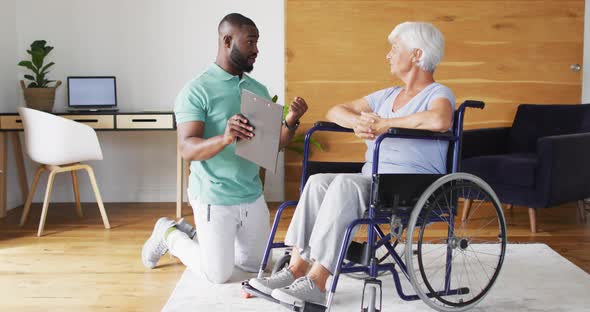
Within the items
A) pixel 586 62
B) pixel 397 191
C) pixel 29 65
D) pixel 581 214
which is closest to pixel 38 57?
pixel 29 65

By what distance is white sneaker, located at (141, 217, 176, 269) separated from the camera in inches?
120

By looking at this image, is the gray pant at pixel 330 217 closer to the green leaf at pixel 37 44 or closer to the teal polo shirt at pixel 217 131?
the teal polo shirt at pixel 217 131

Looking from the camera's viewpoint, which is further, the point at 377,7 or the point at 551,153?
the point at 377,7

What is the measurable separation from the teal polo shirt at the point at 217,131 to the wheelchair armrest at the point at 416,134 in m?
0.78

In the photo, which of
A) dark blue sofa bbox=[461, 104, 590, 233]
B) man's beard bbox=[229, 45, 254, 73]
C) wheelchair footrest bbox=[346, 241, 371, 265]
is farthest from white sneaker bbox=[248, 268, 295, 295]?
dark blue sofa bbox=[461, 104, 590, 233]

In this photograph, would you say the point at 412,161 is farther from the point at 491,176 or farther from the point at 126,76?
the point at 126,76

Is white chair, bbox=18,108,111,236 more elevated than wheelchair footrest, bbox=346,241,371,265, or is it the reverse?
white chair, bbox=18,108,111,236

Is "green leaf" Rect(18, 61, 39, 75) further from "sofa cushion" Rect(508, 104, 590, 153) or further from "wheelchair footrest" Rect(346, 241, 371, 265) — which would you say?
"sofa cushion" Rect(508, 104, 590, 153)

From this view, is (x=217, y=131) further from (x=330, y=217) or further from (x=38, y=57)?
(x=38, y=57)

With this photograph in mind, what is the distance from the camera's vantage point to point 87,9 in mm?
4863

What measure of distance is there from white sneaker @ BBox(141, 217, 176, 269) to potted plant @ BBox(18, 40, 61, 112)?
188 cm

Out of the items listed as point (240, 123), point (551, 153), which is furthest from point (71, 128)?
point (551, 153)

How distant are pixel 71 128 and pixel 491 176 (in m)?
2.35

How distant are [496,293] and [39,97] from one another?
3.17 meters
